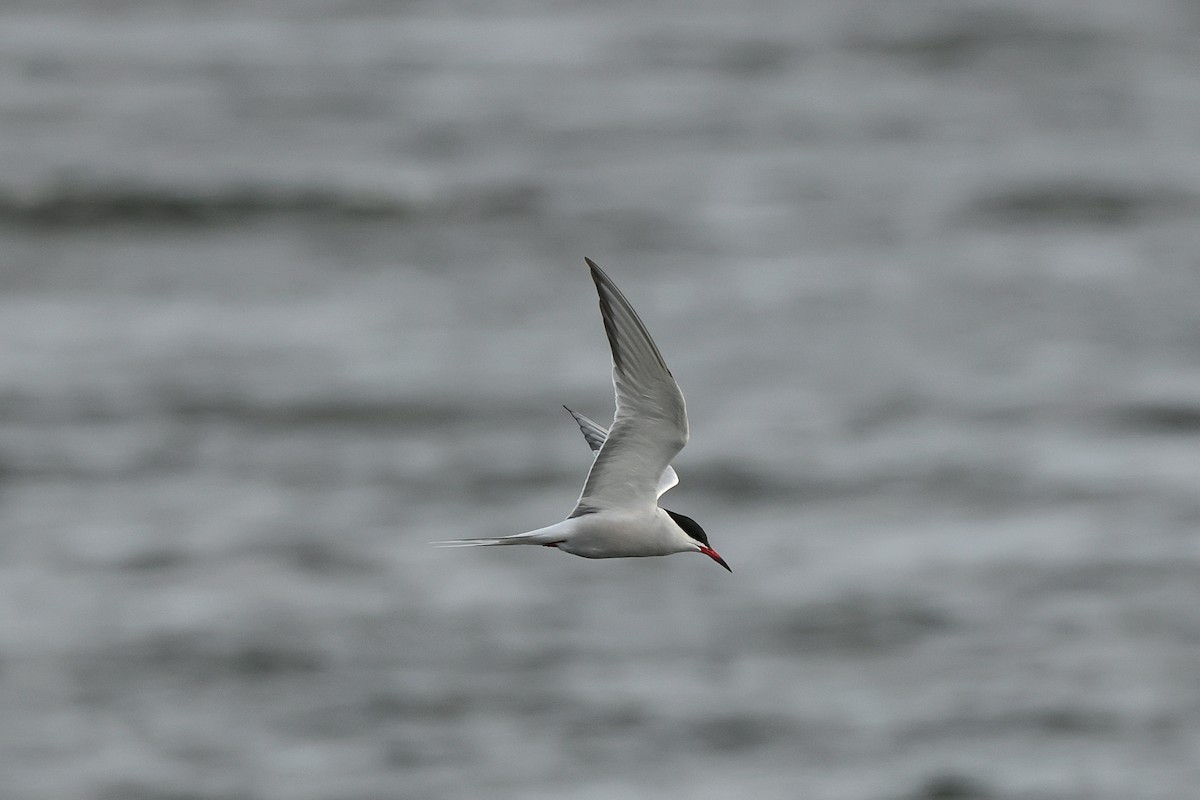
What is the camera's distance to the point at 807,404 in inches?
1772

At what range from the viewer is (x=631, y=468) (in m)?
7.76

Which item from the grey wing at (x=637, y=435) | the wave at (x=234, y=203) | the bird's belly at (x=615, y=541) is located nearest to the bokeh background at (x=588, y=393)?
the wave at (x=234, y=203)

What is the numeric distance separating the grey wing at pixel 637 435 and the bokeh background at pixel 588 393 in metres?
22.7

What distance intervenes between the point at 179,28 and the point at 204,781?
43077 mm

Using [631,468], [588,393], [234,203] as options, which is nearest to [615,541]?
[631,468]

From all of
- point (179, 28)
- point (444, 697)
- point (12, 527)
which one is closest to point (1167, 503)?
point (444, 697)

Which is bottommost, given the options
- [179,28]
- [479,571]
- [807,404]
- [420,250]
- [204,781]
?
[204,781]

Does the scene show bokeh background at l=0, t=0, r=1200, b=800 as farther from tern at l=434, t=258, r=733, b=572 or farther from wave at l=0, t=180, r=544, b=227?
tern at l=434, t=258, r=733, b=572

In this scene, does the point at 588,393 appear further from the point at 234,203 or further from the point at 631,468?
the point at 631,468

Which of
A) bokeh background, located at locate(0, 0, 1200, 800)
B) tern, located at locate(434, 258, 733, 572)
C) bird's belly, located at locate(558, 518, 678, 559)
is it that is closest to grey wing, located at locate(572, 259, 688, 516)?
tern, located at locate(434, 258, 733, 572)

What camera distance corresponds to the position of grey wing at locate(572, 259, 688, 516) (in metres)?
7.46

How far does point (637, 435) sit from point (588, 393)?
117ft

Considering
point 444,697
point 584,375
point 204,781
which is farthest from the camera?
point 584,375

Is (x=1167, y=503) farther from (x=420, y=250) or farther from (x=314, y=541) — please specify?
(x=420, y=250)
